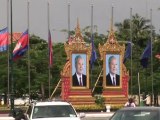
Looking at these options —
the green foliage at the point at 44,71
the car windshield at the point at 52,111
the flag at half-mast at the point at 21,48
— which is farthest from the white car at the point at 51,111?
the green foliage at the point at 44,71

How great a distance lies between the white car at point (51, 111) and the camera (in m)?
19.3

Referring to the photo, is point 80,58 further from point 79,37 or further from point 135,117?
point 135,117

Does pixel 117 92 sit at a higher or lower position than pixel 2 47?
lower

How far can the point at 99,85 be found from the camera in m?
66.7

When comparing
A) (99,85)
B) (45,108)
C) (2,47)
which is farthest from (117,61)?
(45,108)

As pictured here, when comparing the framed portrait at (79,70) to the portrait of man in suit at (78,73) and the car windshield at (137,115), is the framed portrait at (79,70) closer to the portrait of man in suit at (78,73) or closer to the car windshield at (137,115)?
the portrait of man in suit at (78,73)

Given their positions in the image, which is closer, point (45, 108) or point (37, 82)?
point (45, 108)

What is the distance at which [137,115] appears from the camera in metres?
14.0

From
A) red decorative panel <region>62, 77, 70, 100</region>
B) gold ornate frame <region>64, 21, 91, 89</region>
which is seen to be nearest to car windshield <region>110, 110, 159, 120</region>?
red decorative panel <region>62, 77, 70, 100</region>

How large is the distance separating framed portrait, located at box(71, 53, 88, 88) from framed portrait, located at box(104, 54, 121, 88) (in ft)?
6.57

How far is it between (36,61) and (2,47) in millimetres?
20018

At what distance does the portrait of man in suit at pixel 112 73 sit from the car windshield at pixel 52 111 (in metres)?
30.7

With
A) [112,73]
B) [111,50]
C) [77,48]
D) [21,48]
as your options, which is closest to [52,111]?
[21,48]

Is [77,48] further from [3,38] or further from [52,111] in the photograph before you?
[52,111]
